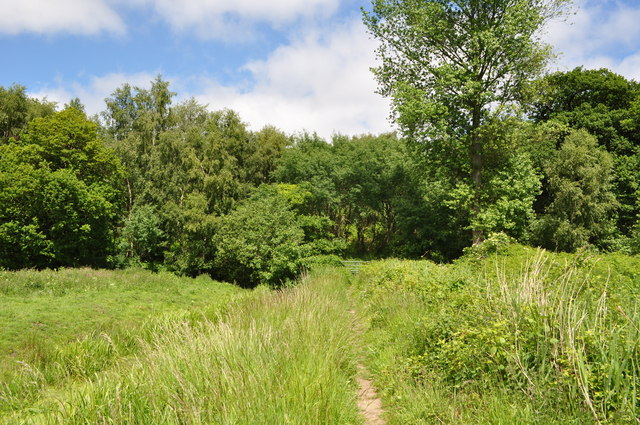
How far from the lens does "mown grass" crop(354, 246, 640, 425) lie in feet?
10.3

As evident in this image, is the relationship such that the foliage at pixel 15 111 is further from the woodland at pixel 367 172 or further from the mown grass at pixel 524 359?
the mown grass at pixel 524 359

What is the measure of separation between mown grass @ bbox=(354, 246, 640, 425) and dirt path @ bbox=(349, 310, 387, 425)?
15 centimetres

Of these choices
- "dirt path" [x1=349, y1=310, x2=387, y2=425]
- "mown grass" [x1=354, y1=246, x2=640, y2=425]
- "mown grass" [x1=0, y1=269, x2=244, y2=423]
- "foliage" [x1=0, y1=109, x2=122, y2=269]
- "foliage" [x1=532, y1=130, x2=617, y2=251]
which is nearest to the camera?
"mown grass" [x1=354, y1=246, x2=640, y2=425]

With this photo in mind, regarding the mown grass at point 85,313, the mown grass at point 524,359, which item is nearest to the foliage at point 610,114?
the mown grass at point 524,359

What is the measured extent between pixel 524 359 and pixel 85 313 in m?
17.7

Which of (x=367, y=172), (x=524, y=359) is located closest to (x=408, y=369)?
(x=524, y=359)

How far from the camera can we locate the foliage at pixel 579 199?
21.4 meters

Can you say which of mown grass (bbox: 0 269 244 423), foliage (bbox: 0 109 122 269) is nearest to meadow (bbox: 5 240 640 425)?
mown grass (bbox: 0 269 244 423)

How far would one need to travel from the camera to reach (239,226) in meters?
25.2

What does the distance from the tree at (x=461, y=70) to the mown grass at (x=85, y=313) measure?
481 inches

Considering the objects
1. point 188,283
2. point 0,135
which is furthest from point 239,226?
point 0,135

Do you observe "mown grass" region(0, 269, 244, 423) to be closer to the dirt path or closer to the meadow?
the meadow

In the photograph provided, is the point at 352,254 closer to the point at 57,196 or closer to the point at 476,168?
the point at 476,168

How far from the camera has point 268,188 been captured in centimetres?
2888
